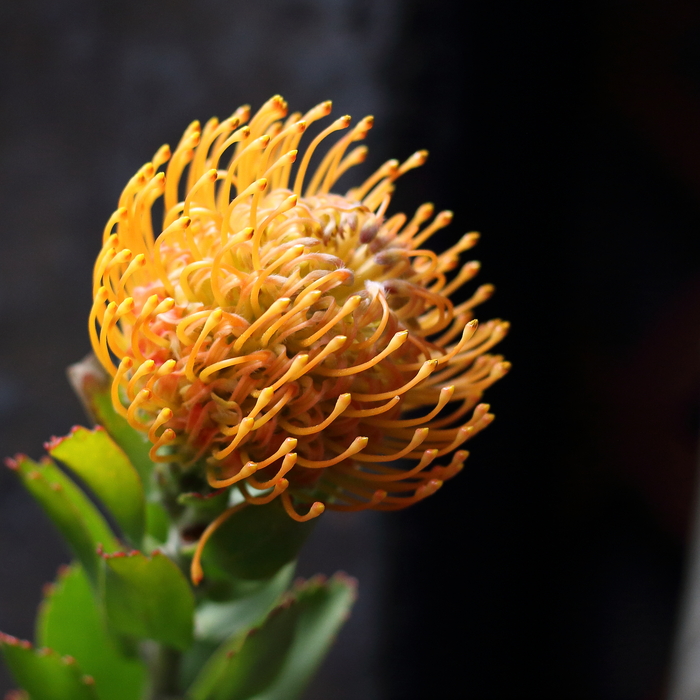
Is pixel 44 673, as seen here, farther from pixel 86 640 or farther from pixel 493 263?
pixel 493 263

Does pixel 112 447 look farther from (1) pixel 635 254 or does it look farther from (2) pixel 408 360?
(1) pixel 635 254

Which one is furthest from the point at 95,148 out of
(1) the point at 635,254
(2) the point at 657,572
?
(2) the point at 657,572

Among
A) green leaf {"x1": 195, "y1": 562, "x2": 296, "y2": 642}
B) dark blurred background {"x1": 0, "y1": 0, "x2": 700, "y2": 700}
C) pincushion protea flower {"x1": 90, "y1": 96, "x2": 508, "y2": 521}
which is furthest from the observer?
dark blurred background {"x1": 0, "y1": 0, "x2": 700, "y2": 700}

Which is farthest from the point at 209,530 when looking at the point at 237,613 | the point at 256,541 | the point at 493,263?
the point at 493,263

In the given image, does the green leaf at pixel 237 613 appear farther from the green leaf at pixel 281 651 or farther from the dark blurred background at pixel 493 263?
the dark blurred background at pixel 493 263

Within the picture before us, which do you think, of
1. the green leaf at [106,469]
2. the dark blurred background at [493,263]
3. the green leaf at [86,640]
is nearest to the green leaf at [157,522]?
the green leaf at [106,469]

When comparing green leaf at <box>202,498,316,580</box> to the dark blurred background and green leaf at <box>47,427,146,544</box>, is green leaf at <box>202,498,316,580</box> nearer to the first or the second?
green leaf at <box>47,427,146,544</box>

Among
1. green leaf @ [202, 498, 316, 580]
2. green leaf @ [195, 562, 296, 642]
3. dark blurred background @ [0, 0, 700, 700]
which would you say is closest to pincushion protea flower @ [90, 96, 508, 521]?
green leaf @ [202, 498, 316, 580]
